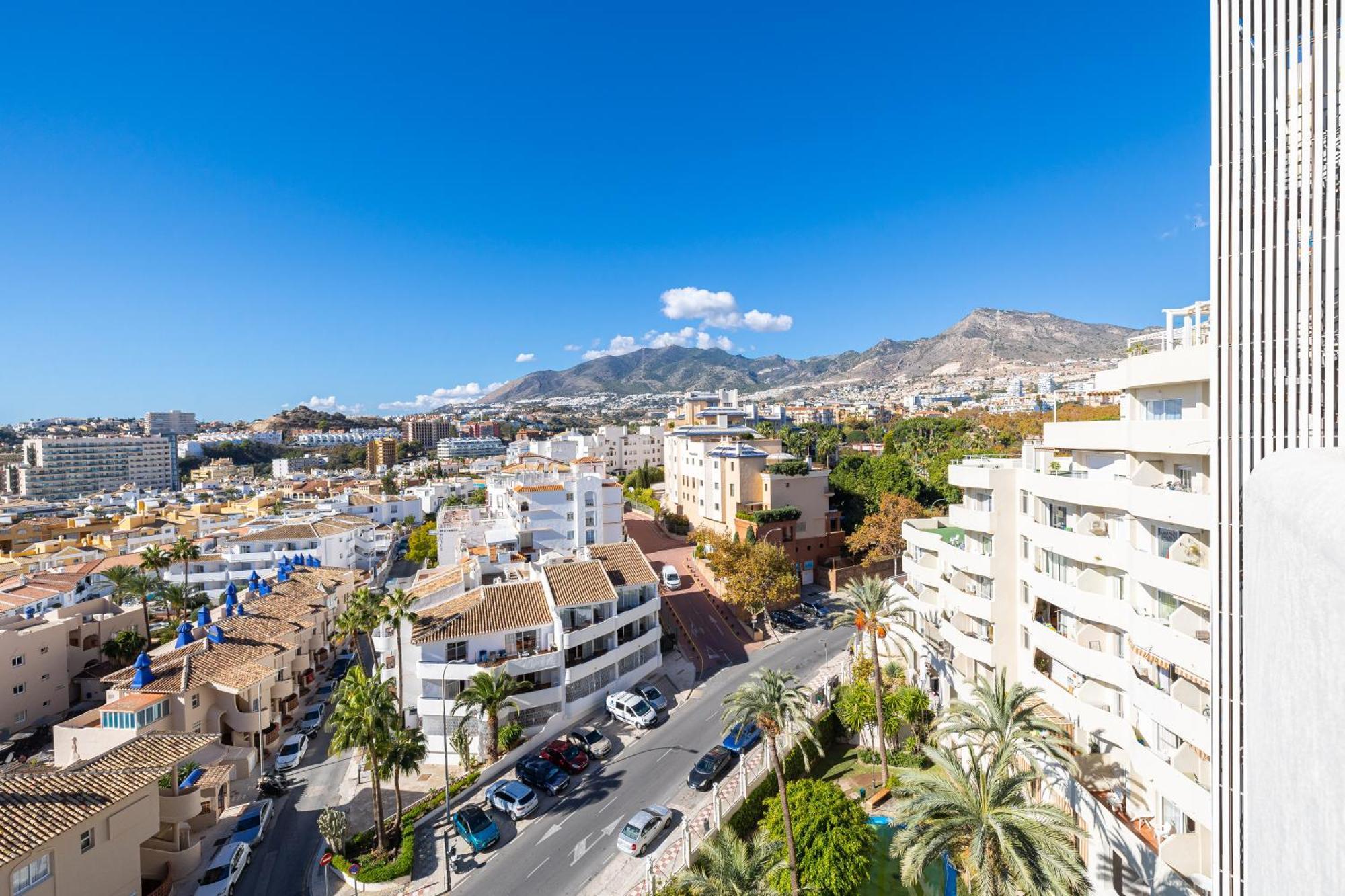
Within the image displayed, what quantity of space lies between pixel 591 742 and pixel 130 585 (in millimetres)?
47571

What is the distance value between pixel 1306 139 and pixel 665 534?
7091 cm

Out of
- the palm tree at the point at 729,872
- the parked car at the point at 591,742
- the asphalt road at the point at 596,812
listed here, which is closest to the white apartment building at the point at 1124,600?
the palm tree at the point at 729,872

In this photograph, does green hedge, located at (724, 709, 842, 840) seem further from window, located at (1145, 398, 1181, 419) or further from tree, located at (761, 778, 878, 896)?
window, located at (1145, 398, 1181, 419)

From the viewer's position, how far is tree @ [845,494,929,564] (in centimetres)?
5806

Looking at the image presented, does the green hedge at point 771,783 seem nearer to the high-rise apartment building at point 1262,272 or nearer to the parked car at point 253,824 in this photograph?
the high-rise apartment building at point 1262,272

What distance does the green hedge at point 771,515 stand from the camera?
6278 cm

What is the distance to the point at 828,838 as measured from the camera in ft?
74.0

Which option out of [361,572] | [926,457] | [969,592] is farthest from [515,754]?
[926,457]

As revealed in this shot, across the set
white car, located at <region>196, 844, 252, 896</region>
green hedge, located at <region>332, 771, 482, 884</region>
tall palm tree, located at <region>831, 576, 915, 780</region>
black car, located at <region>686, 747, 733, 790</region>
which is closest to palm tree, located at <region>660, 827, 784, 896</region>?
black car, located at <region>686, 747, 733, 790</region>

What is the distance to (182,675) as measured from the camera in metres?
32.9

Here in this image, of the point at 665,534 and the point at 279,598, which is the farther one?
the point at 665,534

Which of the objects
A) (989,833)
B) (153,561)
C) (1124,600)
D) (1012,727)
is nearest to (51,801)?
(989,833)

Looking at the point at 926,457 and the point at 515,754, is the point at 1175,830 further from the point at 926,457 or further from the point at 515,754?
the point at 926,457

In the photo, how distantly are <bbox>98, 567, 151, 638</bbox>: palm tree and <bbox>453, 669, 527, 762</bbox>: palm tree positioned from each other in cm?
3928
